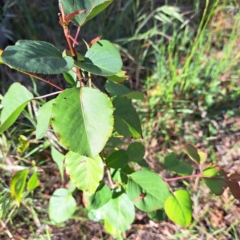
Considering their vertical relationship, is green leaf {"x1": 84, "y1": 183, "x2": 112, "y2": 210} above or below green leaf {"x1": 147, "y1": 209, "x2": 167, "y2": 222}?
above

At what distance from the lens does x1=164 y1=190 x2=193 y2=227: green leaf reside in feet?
3.02

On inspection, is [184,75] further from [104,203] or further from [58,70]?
[58,70]

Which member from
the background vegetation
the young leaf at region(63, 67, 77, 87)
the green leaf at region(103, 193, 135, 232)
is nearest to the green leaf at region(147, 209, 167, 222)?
the green leaf at region(103, 193, 135, 232)

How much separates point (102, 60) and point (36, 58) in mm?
129

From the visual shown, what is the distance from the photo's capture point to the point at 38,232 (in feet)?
4.14

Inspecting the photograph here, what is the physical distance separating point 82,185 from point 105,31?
47.1 inches

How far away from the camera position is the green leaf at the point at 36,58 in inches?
21.3

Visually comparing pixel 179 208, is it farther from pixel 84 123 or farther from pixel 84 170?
pixel 84 123

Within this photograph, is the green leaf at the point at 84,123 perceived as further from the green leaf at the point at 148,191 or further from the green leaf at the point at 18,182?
the green leaf at the point at 18,182

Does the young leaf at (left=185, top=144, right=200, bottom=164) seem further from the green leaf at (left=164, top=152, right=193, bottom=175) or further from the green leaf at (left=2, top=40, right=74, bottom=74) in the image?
the green leaf at (left=2, top=40, right=74, bottom=74)

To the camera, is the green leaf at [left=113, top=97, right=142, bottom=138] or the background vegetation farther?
the background vegetation

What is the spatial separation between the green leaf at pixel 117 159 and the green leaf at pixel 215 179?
24 centimetres

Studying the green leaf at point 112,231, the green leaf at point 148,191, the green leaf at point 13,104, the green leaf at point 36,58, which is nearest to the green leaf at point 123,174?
the green leaf at point 148,191

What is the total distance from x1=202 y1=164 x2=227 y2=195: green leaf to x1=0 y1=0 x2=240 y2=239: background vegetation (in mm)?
339
